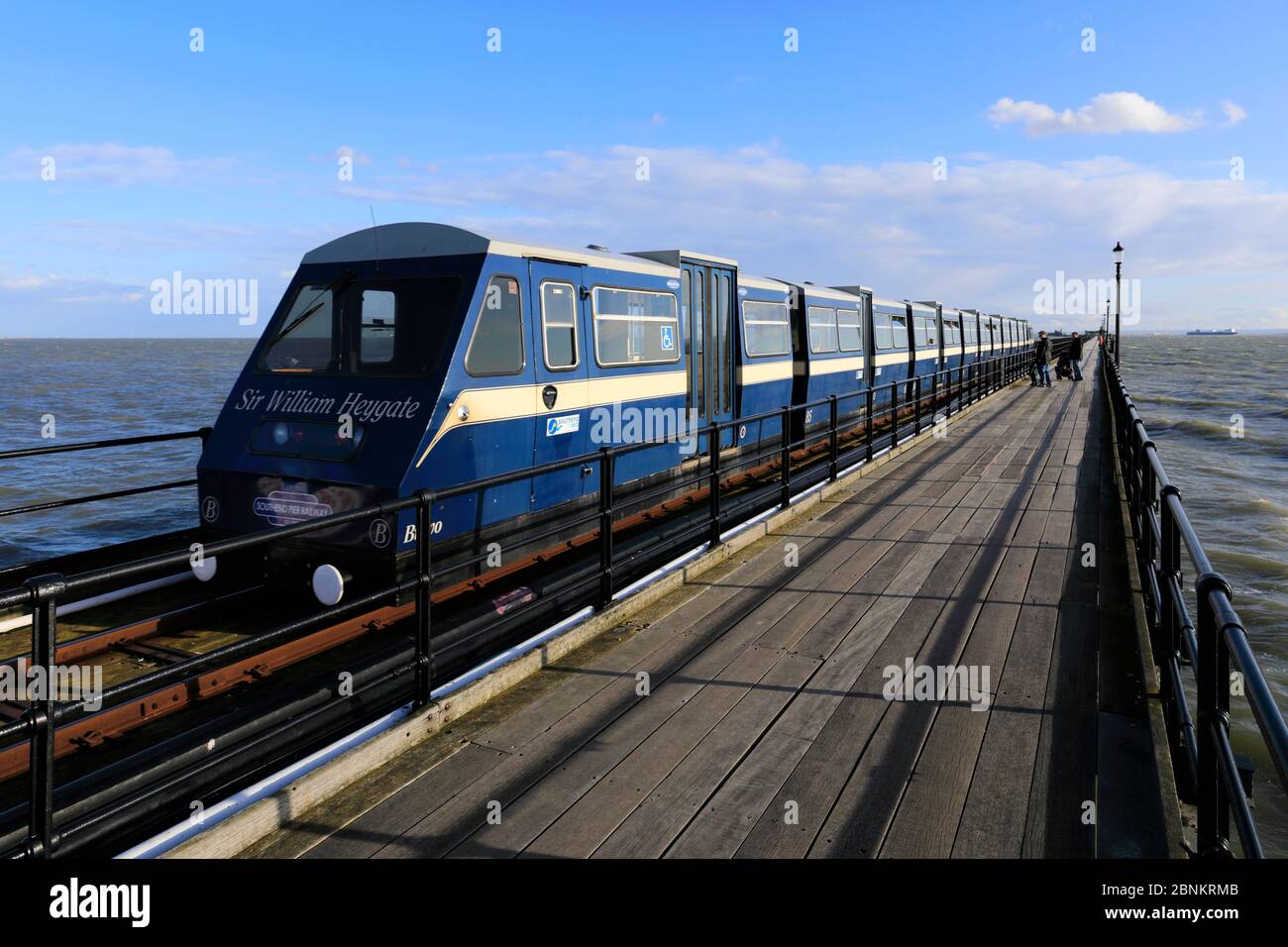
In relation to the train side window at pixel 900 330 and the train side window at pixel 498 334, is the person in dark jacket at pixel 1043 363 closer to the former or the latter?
the train side window at pixel 900 330

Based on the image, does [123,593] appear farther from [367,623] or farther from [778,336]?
[778,336]

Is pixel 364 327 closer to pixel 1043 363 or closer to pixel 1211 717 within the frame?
pixel 1211 717

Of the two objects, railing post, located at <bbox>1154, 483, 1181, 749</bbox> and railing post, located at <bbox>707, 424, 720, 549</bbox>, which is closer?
railing post, located at <bbox>1154, 483, 1181, 749</bbox>

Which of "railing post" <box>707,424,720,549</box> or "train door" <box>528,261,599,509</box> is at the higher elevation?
"train door" <box>528,261,599,509</box>

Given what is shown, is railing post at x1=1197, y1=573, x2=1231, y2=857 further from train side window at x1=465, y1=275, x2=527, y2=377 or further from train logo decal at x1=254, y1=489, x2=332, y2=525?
train logo decal at x1=254, y1=489, x2=332, y2=525

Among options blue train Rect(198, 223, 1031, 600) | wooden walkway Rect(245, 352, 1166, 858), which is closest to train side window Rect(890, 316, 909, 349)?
blue train Rect(198, 223, 1031, 600)

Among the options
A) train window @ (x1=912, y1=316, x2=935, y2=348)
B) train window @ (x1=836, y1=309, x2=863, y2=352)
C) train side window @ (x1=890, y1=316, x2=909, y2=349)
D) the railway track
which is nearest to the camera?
the railway track

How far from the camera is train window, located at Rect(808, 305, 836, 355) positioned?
17672mm

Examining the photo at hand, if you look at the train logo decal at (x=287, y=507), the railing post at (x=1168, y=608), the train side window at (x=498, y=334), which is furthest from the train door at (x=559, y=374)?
the railing post at (x=1168, y=608)

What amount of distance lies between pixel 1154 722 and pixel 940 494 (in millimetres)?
6669

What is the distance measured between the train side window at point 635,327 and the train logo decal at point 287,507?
3.48m

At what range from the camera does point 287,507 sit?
7.43 meters

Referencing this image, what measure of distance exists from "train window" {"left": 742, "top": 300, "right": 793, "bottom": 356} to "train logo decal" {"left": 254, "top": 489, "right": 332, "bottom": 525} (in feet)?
26.8
